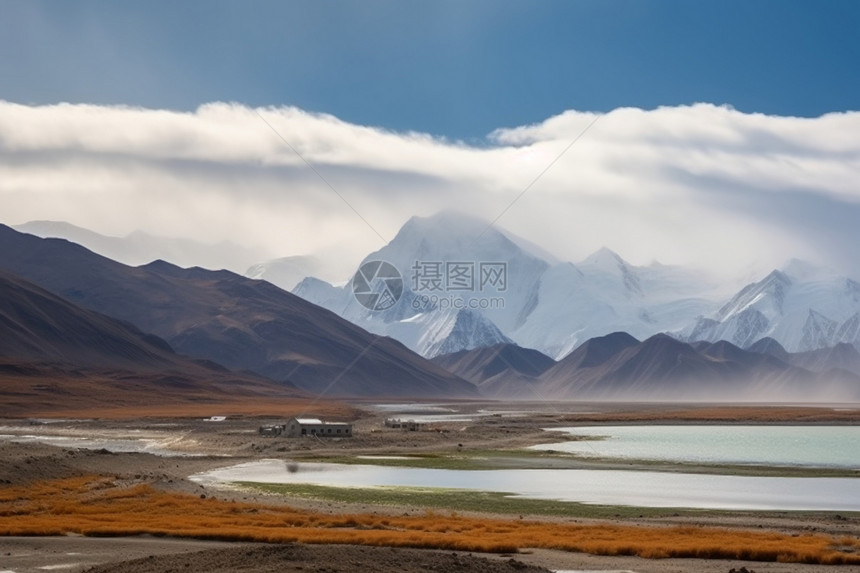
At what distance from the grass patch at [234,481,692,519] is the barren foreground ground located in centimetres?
83

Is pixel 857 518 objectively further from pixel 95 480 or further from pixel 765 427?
pixel 765 427

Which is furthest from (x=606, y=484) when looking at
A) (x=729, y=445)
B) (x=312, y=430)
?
(x=729, y=445)

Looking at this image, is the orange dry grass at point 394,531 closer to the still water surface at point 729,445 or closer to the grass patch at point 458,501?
the grass patch at point 458,501

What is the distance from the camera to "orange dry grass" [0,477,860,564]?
3516cm

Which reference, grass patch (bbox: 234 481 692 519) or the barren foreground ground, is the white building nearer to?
the barren foreground ground

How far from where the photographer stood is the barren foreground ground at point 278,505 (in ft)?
94.8

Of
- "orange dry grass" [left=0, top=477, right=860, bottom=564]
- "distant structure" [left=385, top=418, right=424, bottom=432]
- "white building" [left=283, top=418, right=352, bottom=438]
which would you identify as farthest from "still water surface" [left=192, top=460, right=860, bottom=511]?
"distant structure" [left=385, top=418, right=424, bottom=432]

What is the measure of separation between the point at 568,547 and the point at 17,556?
18.0 meters

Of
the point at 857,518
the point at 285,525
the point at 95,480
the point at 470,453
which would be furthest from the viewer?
the point at 470,453

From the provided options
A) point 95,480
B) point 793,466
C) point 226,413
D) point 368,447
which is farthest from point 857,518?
point 226,413

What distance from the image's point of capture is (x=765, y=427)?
158 meters

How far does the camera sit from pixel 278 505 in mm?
48875

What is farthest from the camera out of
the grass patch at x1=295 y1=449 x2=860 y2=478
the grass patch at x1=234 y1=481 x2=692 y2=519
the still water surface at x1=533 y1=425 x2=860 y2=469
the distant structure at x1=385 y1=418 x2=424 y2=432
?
the distant structure at x1=385 y1=418 x2=424 y2=432

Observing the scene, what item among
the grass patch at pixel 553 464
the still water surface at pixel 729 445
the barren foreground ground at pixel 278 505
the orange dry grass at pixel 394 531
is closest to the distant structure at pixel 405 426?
the barren foreground ground at pixel 278 505
